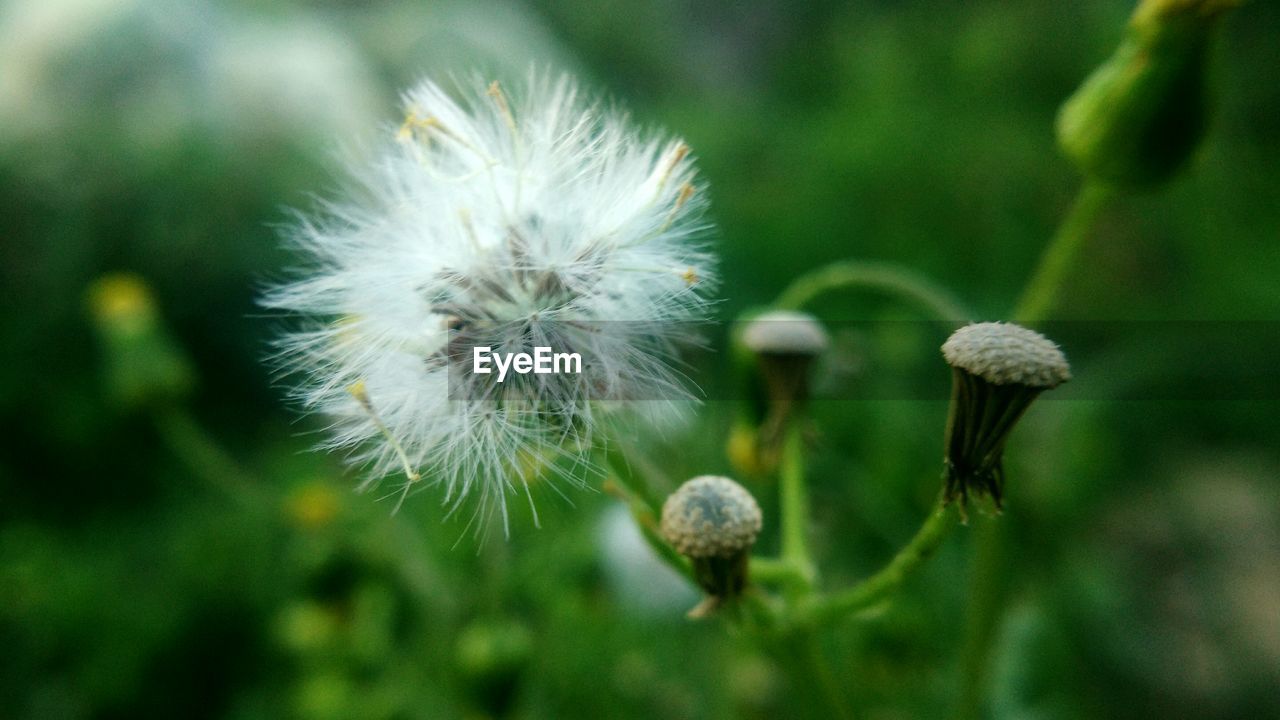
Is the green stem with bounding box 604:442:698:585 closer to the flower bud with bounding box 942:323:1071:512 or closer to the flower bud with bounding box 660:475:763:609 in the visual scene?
the flower bud with bounding box 660:475:763:609

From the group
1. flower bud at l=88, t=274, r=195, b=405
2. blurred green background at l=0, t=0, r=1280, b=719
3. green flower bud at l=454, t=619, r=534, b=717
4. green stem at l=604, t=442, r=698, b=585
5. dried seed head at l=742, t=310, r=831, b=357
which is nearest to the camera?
green stem at l=604, t=442, r=698, b=585

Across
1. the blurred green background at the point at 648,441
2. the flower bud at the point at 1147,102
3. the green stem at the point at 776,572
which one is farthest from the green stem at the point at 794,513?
the flower bud at the point at 1147,102

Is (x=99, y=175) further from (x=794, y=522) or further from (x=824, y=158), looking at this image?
(x=794, y=522)

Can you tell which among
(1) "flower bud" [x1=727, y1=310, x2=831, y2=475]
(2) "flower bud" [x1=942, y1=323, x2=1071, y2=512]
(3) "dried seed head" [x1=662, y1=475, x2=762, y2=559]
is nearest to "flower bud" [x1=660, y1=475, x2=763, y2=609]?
(3) "dried seed head" [x1=662, y1=475, x2=762, y2=559]

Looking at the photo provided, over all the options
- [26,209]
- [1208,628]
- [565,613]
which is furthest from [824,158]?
[26,209]

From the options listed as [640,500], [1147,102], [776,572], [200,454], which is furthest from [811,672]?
[200,454]

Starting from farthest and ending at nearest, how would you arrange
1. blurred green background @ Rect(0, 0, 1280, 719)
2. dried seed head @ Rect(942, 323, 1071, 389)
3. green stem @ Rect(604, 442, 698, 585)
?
blurred green background @ Rect(0, 0, 1280, 719) → green stem @ Rect(604, 442, 698, 585) → dried seed head @ Rect(942, 323, 1071, 389)
